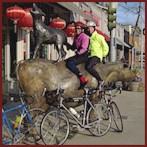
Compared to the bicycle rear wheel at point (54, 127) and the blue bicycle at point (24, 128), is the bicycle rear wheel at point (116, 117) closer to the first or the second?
the bicycle rear wheel at point (54, 127)

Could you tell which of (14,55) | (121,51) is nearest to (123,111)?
(14,55)

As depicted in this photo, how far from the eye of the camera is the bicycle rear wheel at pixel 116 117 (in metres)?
7.51

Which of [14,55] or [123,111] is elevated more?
[14,55]

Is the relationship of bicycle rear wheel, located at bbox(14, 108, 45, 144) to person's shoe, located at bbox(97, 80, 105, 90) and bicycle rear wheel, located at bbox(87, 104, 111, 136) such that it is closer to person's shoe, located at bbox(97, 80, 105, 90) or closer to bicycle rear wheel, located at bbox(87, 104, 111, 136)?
bicycle rear wheel, located at bbox(87, 104, 111, 136)

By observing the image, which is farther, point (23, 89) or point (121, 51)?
point (121, 51)

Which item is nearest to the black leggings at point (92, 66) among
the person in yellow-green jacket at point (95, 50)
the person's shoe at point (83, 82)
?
the person in yellow-green jacket at point (95, 50)

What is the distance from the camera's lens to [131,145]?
6371 millimetres

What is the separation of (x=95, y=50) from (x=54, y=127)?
199 cm

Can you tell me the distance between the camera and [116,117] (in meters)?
7.86

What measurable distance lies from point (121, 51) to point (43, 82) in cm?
4011

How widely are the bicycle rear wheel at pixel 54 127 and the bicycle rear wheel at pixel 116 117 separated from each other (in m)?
1.48

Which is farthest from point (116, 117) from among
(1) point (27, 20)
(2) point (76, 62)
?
(1) point (27, 20)

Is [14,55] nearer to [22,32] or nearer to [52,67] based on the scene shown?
[22,32]

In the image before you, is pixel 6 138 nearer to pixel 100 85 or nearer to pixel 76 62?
pixel 76 62
